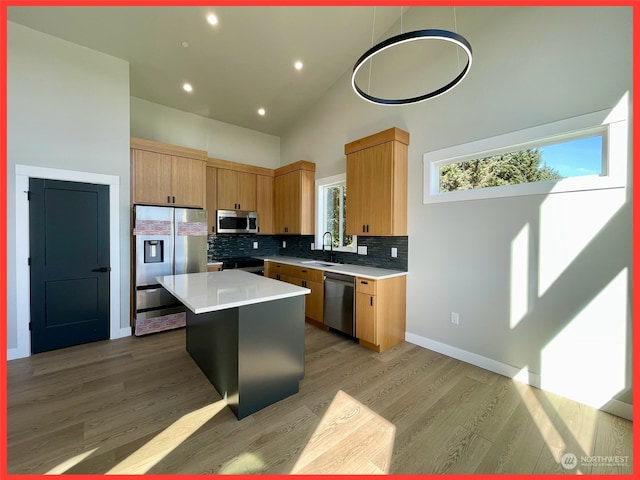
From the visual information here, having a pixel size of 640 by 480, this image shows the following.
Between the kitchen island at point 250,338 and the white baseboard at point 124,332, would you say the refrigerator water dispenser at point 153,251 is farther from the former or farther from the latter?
the kitchen island at point 250,338

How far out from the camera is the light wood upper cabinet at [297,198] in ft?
15.4

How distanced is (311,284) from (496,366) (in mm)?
2345

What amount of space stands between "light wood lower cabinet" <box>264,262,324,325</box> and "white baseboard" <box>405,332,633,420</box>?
122cm

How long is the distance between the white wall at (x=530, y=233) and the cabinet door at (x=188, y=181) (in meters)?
3.05

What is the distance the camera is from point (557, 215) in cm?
227

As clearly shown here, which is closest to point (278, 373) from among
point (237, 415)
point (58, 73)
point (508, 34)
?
point (237, 415)

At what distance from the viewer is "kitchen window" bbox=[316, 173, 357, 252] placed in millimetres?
4352

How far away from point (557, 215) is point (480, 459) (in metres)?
2.00

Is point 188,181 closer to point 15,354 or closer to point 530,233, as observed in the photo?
point 15,354

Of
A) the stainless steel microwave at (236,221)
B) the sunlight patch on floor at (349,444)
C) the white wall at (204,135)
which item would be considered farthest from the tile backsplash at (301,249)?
the sunlight patch on floor at (349,444)

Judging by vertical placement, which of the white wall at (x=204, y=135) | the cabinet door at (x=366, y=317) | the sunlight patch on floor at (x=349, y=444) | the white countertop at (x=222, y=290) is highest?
the white wall at (x=204, y=135)

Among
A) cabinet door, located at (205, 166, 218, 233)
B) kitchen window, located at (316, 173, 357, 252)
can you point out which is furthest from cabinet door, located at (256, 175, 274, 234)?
kitchen window, located at (316, 173, 357, 252)

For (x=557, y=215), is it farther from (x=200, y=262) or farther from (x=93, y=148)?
(x=93, y=148)

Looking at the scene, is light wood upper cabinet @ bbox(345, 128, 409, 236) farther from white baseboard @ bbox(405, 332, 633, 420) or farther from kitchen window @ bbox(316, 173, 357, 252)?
white baseboard @ bbox(405, 332, 633, 420)
